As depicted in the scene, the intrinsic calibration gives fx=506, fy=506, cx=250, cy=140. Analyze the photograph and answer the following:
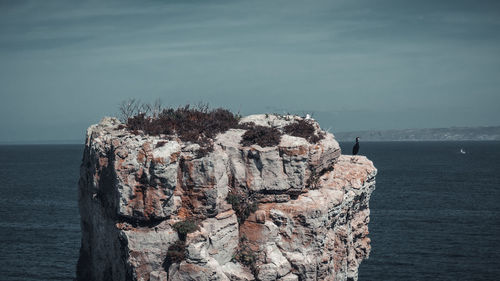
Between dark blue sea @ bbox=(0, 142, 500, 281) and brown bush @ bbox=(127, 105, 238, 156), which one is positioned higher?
brown bush @ bbox=(127, 105, 238, 156)

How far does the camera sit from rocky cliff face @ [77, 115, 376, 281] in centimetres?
2327

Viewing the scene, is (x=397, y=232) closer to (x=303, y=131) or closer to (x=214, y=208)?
(x=303, y=131)

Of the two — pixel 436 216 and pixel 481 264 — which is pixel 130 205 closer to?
pixel 481 264

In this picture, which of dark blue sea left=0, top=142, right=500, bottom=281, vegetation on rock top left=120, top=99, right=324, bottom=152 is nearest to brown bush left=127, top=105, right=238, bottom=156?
vegetation on rock top left=120, top=99, right=324, bottom=152

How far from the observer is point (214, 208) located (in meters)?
24.0


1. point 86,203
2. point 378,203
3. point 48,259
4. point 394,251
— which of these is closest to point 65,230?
point 48,259

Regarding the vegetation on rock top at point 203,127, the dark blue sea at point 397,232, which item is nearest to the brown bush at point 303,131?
the vegetation on rock top at point 203,127

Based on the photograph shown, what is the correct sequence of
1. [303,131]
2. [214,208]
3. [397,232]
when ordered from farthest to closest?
[397,232], [303,131], [214,208]

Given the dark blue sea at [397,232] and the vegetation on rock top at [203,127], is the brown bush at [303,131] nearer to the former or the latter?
the vegetation on rock top at [203,127]

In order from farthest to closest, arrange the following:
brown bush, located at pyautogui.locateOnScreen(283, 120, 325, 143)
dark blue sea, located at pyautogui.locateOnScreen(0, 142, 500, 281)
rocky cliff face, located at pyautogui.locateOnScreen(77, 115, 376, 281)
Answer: dark blue sea, located at pyautogui.locateOnScreen(0, 142, 500, 281) < brown bush, located at pyautogui.locateOnScreen(283, 120, 325, 143) < rocky cliff face, located at pyautogui.locateOnScreen(77, 115, 376, 281)

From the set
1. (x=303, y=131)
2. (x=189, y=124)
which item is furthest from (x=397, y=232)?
(x=189, y=124)

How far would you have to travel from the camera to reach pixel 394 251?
164 feet

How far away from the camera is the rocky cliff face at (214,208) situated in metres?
23.3

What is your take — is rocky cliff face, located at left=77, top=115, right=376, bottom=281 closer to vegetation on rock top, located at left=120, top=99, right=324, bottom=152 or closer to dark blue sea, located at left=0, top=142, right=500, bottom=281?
vegetation on rock top, located at left=120, top=99, right=324, bottom=152
